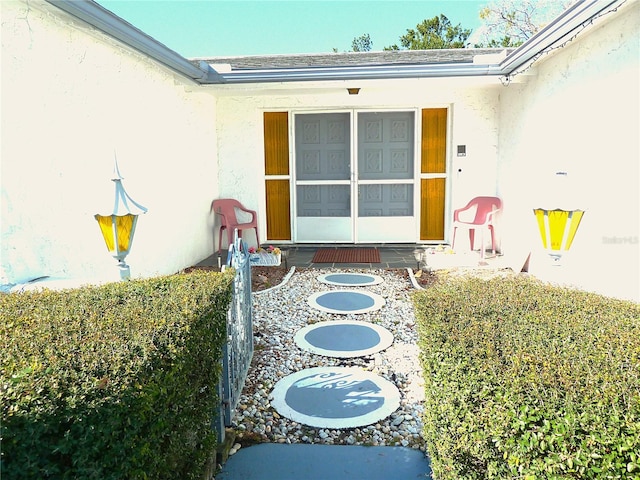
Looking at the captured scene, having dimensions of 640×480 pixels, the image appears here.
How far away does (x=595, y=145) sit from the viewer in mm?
4738

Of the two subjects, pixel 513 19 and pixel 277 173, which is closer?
pixel 277 173

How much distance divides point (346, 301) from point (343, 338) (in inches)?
48.6

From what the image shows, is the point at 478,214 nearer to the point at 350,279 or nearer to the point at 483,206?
the point at 483,206

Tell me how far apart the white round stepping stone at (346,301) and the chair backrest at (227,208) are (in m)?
3.05

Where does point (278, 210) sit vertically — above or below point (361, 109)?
below

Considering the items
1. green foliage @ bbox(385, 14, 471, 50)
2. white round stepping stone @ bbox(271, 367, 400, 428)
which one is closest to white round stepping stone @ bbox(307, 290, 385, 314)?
white round stepping stone @ bbox(271, 367, 400, 428)

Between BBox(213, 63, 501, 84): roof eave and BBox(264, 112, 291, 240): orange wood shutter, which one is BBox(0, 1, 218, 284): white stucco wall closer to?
BBox(213, 63, 501, 84): roof eave

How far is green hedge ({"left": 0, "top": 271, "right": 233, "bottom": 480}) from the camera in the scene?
4.08ft

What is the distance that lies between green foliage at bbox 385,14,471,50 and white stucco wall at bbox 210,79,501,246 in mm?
14520

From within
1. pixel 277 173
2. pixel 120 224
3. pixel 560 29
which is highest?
pixel 560 29

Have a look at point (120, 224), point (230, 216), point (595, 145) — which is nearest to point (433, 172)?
point (230, 216)

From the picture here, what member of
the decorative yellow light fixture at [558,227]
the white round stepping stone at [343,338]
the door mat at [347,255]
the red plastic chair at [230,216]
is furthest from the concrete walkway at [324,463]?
the red plastic chair at [230,216]

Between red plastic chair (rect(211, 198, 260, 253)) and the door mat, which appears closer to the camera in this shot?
the door mat

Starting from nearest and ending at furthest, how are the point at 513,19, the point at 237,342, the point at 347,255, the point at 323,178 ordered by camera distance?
the point at 237,342 < the point at 347,255 < the point at 323,178 < the point at 513,19
